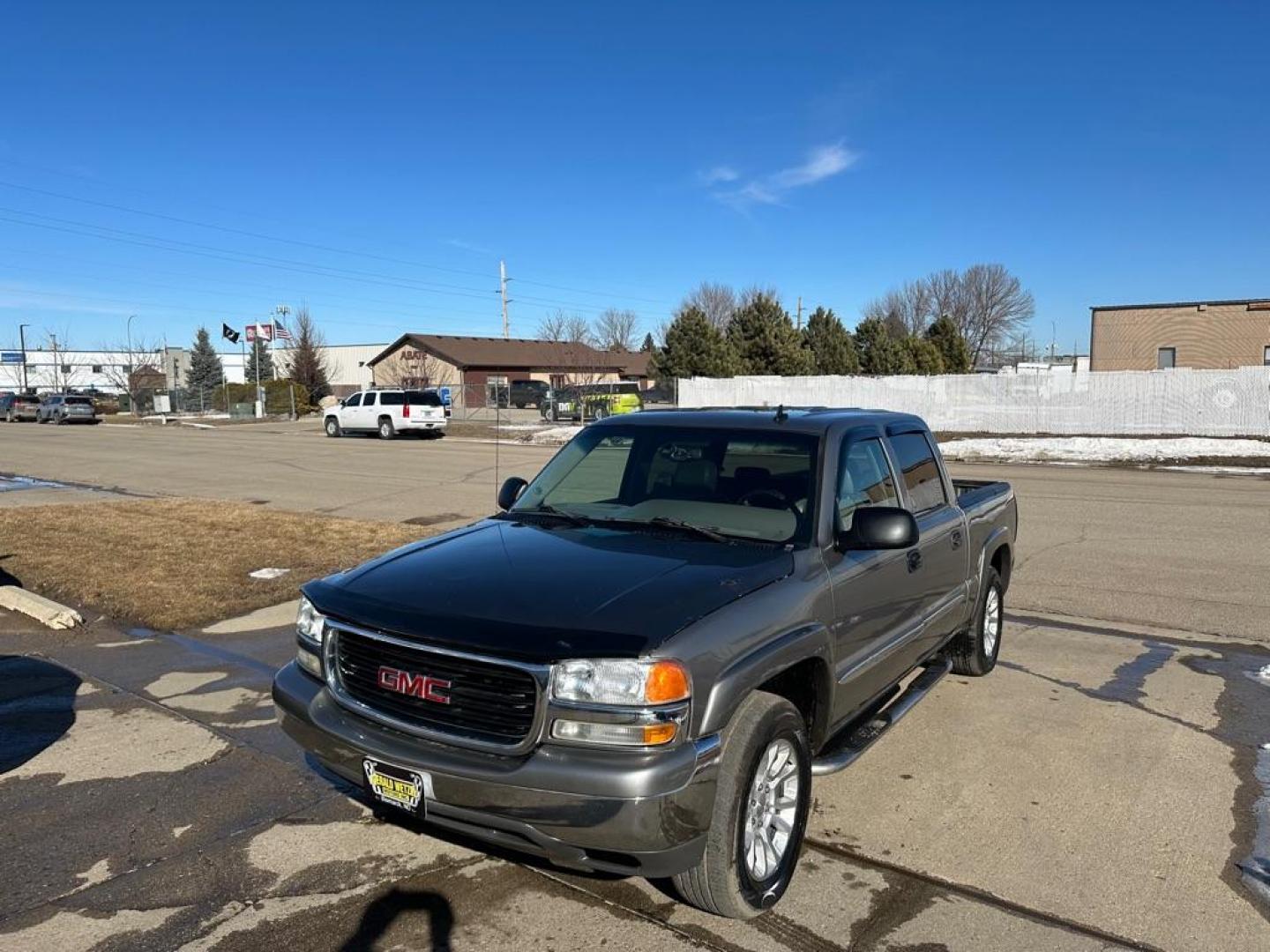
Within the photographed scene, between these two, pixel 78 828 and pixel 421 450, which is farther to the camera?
pixel 421 450

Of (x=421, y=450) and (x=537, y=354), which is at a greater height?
(x=537, y=354)

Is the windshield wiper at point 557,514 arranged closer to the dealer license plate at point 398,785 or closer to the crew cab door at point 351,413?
the dealer license plate at point 398,785

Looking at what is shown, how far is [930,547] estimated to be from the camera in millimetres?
4754

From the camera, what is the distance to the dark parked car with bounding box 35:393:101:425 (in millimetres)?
45750

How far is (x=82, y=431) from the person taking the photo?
38750 millimetres

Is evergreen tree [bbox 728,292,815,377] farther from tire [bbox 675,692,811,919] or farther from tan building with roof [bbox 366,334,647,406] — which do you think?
tire [bbox 675,692,811,919]

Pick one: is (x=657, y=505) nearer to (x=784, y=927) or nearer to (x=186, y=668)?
(x=784, y=927)

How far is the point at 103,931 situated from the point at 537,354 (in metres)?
72.3

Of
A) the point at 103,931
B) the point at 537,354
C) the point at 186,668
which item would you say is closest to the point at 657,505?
the point at 103,931

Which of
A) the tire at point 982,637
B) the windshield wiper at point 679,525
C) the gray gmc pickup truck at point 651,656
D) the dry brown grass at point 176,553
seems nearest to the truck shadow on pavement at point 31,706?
the dry brown grass at point 176,553

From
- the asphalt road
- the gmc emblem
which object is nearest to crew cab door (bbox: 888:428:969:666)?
the gmc emblem

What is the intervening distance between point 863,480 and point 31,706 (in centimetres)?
481

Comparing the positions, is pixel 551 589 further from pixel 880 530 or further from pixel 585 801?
pixel 880 530

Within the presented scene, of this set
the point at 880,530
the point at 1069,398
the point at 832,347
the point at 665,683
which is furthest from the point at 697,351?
the point at 665,683
